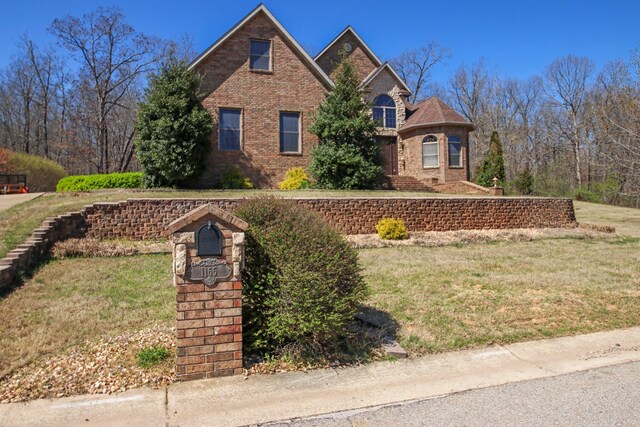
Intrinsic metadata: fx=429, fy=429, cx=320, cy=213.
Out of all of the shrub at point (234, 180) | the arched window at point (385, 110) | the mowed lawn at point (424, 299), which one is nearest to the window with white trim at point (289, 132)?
the shrub at point (234, 180)

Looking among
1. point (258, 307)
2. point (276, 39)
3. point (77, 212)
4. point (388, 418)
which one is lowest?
point (388, 418)

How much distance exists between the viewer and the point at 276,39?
2067 centimetres

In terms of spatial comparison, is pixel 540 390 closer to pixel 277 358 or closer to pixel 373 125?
pixel 277 358

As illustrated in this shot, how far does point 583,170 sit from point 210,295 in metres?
45.4

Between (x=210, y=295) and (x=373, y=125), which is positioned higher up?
(x=373, y=125)

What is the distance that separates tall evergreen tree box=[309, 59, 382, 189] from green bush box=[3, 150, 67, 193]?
19.8 m

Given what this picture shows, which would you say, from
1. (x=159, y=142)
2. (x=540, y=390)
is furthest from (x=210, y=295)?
(x=159, y=142)

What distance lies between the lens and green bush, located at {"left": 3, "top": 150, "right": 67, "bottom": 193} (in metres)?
26.6

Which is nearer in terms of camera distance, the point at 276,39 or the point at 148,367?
the point at 148,367

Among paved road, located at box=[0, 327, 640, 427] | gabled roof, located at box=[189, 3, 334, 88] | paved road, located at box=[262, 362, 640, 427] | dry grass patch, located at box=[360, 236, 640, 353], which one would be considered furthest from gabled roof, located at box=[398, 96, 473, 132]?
paved road, located at box=[262, 362, 640, 427]

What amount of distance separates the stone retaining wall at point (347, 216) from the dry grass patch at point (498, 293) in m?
2.25

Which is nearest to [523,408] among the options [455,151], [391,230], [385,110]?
[391,230]

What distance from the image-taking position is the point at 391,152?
2461 cm

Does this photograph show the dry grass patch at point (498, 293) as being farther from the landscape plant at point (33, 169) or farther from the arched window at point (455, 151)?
the landscape plant at point (33, 169)
